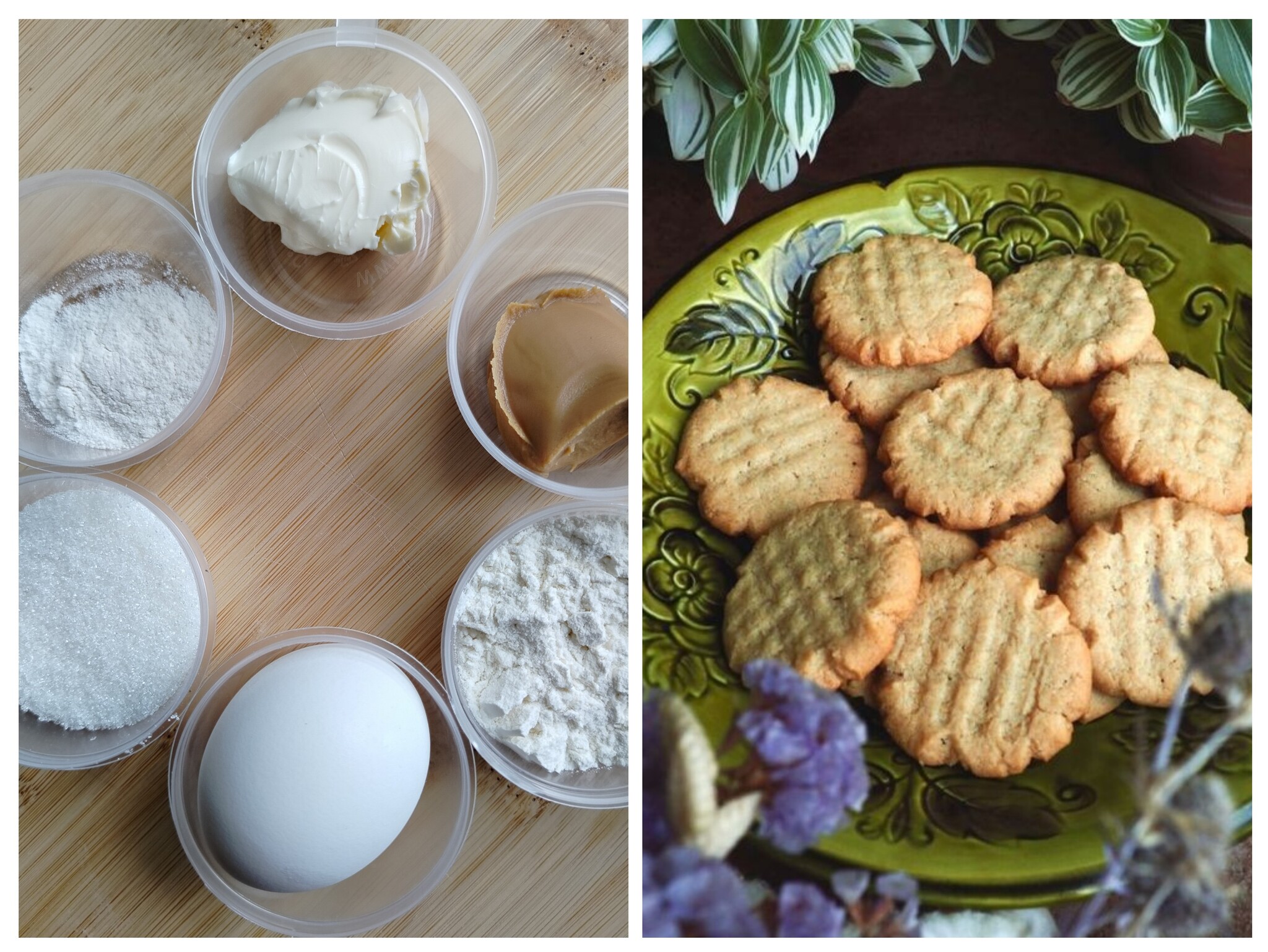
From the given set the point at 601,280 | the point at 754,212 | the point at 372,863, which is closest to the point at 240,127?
the point at 601,280

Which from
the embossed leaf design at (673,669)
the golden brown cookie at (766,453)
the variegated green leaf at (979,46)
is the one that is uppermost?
the variegated green leaf at (979,46)

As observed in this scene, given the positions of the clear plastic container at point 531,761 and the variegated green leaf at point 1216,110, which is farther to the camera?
the clear plastic container at point 531,761

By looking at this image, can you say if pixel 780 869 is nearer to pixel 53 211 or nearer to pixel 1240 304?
pixel 1240 304

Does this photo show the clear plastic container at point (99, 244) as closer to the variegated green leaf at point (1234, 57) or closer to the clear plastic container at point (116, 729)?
the clear plastic container at point (116, 729)

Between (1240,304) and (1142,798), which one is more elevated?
(1240,304)

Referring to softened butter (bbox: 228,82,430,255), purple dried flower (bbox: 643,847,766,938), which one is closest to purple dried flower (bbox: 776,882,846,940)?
purple dried flower (bbox: 643,847,766,938)

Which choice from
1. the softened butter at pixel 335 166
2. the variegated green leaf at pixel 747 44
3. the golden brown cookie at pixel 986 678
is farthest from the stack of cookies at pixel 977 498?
A: the softened butter at pixel 335 166

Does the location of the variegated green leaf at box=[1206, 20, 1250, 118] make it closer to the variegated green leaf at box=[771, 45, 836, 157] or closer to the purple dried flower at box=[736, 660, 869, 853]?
the variegated green leaf at box=[771, 45, 836, 157]
